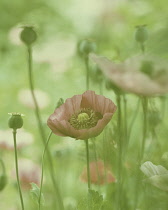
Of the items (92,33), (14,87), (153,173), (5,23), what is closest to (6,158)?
(14,87)

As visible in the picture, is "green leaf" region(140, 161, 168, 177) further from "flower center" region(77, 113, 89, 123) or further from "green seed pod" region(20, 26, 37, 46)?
"green seed pod" region(20, 26, 37, 46)

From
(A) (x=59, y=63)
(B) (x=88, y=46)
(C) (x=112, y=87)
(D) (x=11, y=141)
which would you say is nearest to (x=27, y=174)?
(D) (x=11, y=141)

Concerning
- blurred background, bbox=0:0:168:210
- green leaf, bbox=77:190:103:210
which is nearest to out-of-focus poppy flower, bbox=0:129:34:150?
blurred background, bbox=0:0:168:210

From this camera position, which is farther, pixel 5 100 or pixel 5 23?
pixel 5 23

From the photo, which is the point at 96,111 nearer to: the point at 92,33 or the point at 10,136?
the point at 10,136

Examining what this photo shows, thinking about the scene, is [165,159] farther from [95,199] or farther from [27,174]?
[27,174]
